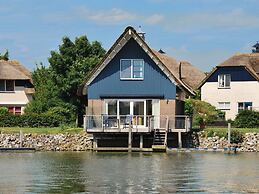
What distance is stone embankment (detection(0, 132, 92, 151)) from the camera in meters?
50.4

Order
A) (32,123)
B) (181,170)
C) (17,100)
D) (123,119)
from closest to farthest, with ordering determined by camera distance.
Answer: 1. (181,170)
2. (123,119)
3. (32,123)
4. (17,100)

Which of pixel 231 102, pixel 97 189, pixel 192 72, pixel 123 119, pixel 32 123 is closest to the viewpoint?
pixel 97 189

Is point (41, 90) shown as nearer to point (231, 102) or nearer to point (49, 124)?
point (49, 124)

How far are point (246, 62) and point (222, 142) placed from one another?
1942 centimetres

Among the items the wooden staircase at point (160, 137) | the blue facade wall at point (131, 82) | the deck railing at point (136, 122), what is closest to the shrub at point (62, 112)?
the blue facade wall at point (131, 82)

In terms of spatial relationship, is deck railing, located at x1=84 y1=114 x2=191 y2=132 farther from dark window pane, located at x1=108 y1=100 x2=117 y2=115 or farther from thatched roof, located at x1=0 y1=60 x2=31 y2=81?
thatched roof, located at x1=0 y1=60 x2=31 y2=81

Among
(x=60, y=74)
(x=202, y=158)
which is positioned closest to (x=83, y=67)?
(x=60, y=74)

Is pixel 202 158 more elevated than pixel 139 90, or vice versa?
pixel 139 90

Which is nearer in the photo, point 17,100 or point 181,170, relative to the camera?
point 181,170

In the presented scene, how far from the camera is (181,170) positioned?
114 feet

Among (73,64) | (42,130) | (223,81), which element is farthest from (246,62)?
(42,130)

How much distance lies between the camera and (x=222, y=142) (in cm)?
4969

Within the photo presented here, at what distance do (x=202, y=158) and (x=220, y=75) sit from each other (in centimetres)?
2647

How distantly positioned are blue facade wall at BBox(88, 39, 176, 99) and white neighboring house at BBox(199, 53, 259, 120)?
1667cm
